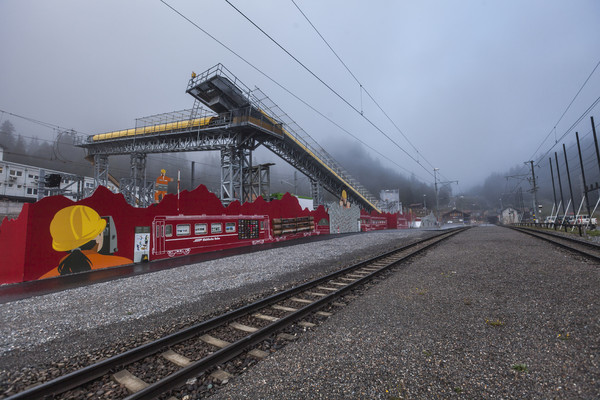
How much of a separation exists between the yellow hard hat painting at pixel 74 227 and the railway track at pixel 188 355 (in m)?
8.43

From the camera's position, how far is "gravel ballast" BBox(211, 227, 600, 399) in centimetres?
292

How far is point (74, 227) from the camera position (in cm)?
981

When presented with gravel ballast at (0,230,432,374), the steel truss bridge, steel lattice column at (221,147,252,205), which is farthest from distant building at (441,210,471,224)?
gravel ballast at (0,230,432,374)

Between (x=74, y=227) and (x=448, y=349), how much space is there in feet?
39.7

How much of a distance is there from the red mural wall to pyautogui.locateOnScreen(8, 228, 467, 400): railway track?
8239 mm

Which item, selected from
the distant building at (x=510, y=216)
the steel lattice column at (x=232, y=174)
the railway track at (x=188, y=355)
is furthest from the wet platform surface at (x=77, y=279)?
the distant building at (x=510, y=216)

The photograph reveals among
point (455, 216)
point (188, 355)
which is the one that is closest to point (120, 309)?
point (188, 355)

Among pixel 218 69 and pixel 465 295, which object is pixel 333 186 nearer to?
pixel 218 69

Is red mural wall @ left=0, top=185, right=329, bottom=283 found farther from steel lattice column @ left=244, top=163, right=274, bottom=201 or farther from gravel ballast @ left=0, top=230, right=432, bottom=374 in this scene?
steel lattice column @ left=244, top=163, right=274, bottom=201

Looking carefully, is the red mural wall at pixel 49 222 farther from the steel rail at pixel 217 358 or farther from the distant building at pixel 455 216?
the distant building at pixel 455 216

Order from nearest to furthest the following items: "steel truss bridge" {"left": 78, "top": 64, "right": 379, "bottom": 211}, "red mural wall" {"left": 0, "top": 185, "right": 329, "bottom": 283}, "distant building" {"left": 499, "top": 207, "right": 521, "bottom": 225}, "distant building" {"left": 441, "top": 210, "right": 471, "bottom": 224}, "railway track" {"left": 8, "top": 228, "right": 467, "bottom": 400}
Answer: "railway track" {"left": 8, "top": 228, "right": 467, "bottom": 400}
"red mural wall" {"left": 0, "top": 185, "right": 329, "bottom": 283}
"steel truss bridge" {"left": 78, "top": 64, "right": 379, "bottom": 211}
"distant building" {"left": 499, "top": 207, "right": 521, "bottom": 225}
"distant building" {"left": 441, "top": 210, "right": 471, "bottom": 224}

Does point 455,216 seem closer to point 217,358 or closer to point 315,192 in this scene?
point 315,192

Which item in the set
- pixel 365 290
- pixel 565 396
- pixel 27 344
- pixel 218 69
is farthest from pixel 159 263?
pixel 218 69

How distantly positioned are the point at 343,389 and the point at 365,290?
4188 mm
